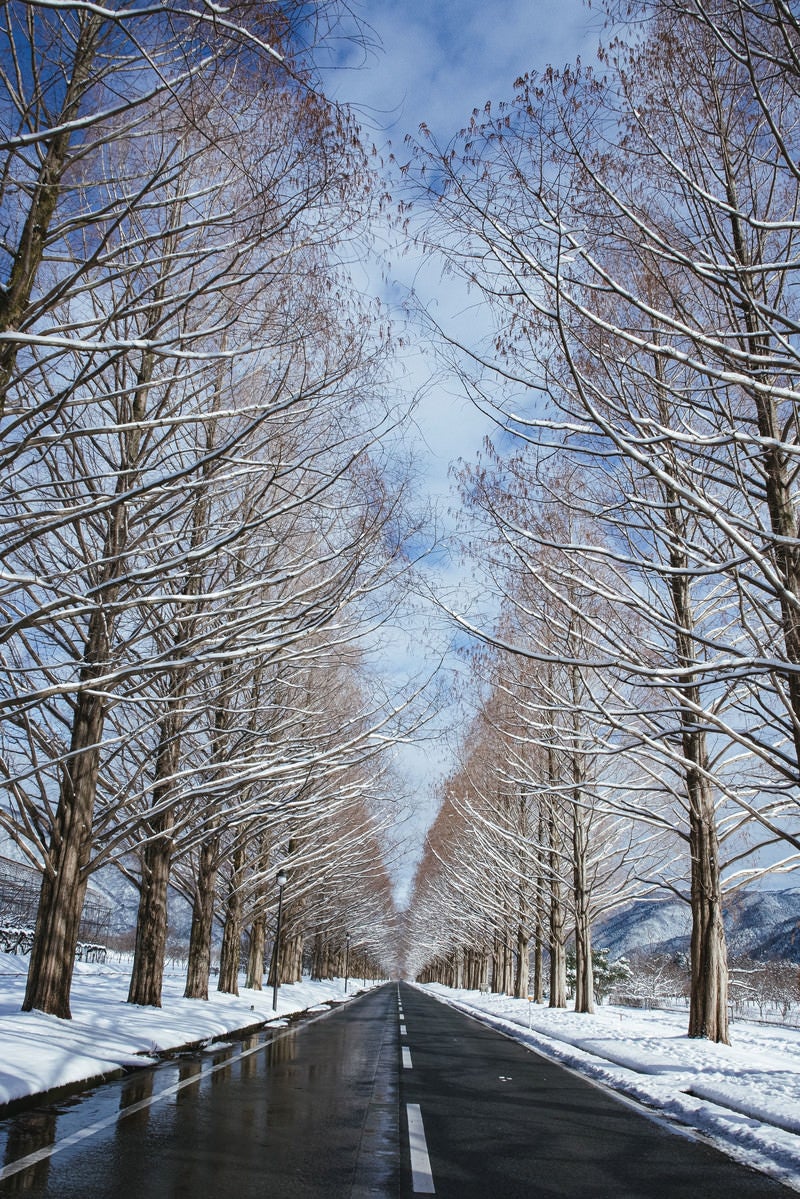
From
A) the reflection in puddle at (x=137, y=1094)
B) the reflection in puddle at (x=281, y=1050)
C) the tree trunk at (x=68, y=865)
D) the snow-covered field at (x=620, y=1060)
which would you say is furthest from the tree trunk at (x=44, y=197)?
the reflection in puddle at (x=281, y=1050)

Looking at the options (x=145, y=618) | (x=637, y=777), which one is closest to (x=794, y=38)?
(x=145, y=618)

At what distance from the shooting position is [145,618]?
1268 centimetres

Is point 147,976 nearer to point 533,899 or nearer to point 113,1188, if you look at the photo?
point 113,1188

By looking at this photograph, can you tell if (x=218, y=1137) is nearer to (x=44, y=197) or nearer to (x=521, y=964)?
(x=44, y=197)

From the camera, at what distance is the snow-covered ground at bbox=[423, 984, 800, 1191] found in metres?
5.97

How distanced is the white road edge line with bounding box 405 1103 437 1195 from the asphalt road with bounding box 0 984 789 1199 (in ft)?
0.04

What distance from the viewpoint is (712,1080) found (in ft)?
28.1

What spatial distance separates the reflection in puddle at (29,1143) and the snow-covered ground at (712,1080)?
13.7 ft

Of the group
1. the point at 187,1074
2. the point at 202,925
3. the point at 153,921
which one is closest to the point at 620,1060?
the point at 187,1074

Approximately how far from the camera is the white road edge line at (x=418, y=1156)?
4473 millimetres

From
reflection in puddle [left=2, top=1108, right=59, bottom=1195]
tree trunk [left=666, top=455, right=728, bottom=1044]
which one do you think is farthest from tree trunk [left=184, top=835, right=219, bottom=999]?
reflection in puddle [left=2, top=1108, right=59, bottom=1195]

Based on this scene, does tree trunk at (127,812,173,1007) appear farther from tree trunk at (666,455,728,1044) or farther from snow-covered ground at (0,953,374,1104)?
tree trunk at (666,455,728,1044)

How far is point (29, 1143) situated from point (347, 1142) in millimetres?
1996

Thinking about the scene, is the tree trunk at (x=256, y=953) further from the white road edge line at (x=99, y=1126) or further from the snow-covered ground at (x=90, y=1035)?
the white road edge line at (x=99, y=1126)
